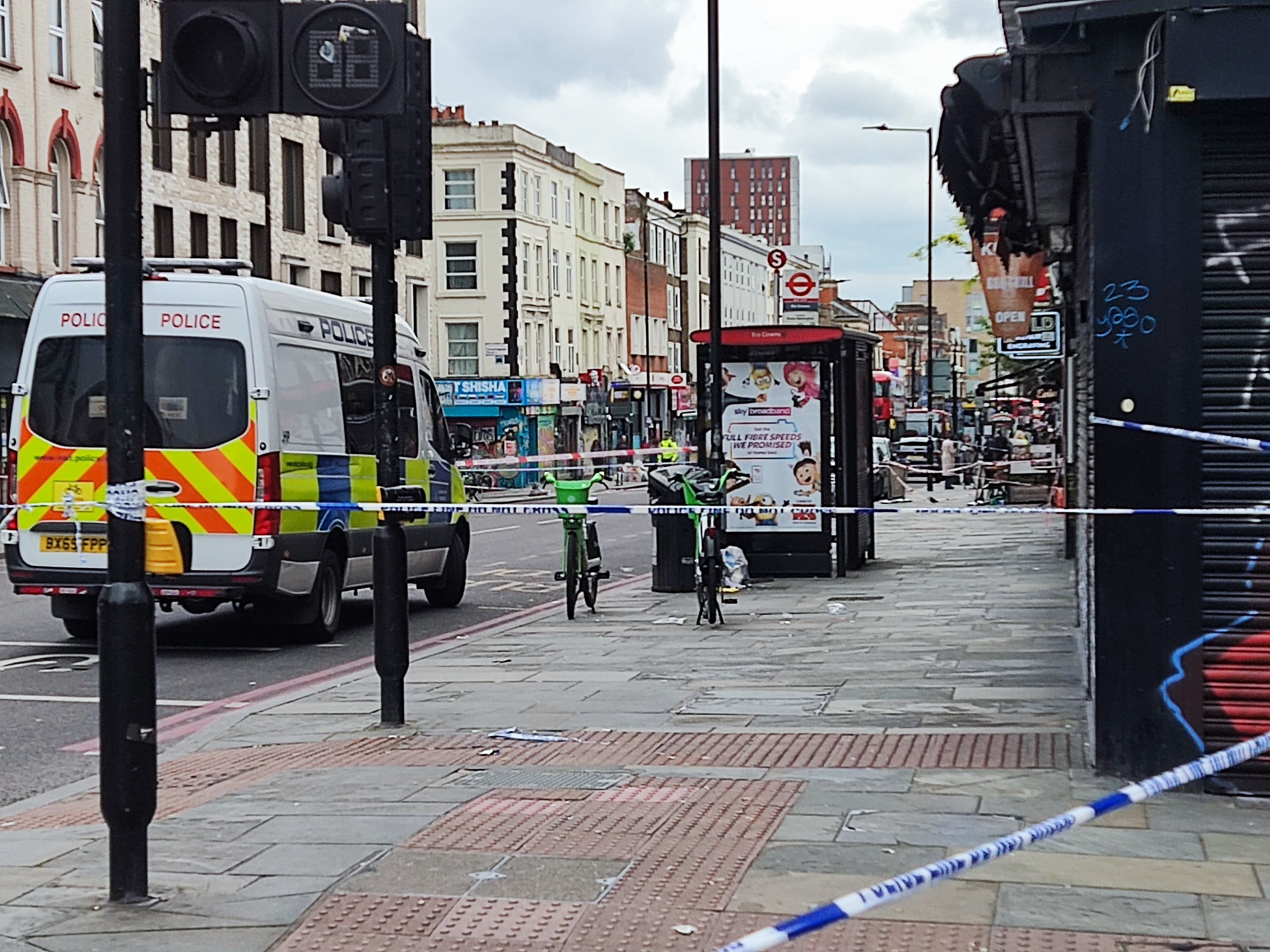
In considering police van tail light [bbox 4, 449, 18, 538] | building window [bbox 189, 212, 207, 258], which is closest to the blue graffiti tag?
police van tail light [bbox 4, 449, 18, 538]

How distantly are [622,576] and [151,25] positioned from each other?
21.9 m

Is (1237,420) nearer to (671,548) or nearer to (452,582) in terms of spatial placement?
(671,548)

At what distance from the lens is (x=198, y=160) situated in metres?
41.1

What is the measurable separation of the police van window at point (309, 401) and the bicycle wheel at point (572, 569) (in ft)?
7.42

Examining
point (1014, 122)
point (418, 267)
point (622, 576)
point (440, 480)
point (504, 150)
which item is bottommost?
point (622, 576)

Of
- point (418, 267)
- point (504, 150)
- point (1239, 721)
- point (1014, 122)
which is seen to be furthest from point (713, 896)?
point (504, 150)

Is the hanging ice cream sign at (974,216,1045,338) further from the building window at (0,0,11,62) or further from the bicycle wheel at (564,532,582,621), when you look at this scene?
the building window at (0,0,11,62)

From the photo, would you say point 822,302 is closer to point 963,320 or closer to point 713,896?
point 963,320

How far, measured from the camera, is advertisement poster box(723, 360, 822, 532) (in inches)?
761

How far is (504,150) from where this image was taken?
6831 cm

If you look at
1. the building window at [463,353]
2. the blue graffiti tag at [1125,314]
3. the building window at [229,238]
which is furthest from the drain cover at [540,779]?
the building window at [463,353]

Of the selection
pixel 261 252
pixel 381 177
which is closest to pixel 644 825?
pixel 381 177

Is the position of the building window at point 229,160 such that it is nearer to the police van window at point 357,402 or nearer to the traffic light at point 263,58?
the police van window at point 357,402

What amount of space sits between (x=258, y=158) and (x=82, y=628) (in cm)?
3179
